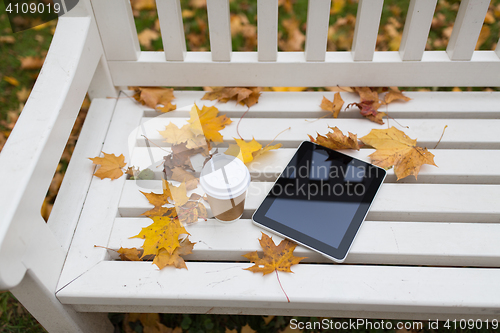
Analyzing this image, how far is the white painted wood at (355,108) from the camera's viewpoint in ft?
4.45

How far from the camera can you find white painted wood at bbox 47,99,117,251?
43.5 inches

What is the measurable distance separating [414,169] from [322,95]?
446mm

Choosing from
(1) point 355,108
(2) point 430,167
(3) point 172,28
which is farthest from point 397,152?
(3) point 172,28

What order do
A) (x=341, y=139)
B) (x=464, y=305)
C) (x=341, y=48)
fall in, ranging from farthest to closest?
1. (x=341, y=48)
2. (x=341, y=139)
3. (x=464, y=305)

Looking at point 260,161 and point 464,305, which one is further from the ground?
point 260,161

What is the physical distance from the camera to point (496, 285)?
0.98 m

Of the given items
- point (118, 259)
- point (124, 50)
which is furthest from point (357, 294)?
point (124, 50)

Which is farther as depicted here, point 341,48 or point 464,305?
point 341,48

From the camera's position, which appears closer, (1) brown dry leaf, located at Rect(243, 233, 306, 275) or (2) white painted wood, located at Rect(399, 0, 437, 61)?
(1) brown dry leaf, located at Rect(243, 233, 306, 275)

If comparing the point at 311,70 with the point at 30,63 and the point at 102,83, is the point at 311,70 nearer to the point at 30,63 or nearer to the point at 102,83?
the point at 102,83

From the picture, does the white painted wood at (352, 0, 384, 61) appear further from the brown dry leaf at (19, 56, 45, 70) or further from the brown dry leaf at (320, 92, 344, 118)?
the brown dry leaf at (19, 56, 45, 70)

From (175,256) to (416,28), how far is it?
1.08 m

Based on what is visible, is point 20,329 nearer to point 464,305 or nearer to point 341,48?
point 464,305

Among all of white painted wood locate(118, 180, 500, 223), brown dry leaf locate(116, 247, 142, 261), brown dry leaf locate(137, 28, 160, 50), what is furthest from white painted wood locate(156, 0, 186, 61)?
brown dry leaf locate(137, 28, 160, 50)
